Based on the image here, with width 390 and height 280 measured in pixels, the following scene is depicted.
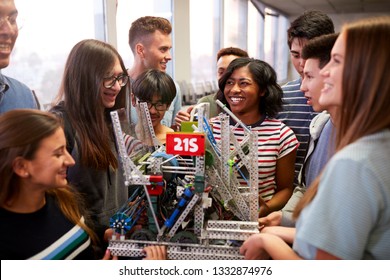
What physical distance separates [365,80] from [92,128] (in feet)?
3.20

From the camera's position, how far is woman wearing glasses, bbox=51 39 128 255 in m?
1.36

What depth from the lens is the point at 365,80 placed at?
0.79m

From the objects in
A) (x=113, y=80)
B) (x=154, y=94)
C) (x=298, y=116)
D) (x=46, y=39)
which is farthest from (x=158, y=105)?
(x=46, y=39)

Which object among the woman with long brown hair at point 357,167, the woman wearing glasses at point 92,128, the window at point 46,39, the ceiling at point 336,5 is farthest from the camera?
the ceiling at point 336,5

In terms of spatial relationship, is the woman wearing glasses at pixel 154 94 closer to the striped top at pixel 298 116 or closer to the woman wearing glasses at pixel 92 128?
the woman wearing glasses at pixel 92 128

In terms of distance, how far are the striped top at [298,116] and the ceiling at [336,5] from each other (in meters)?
4.92

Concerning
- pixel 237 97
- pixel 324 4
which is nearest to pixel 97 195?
pixel 237 97

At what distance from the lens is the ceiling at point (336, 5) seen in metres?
6.29

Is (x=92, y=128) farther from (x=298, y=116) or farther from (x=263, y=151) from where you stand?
(x=298, y=116)

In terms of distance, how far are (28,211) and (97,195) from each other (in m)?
0.35

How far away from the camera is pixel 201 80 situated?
4781 millimetres

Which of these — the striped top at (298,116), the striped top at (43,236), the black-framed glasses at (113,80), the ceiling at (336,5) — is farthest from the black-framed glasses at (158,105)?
the ceiling at (336,5)

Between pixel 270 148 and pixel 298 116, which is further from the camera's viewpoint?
pixel 298 116

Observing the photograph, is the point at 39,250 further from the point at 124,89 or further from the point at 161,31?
the point at 161,31
